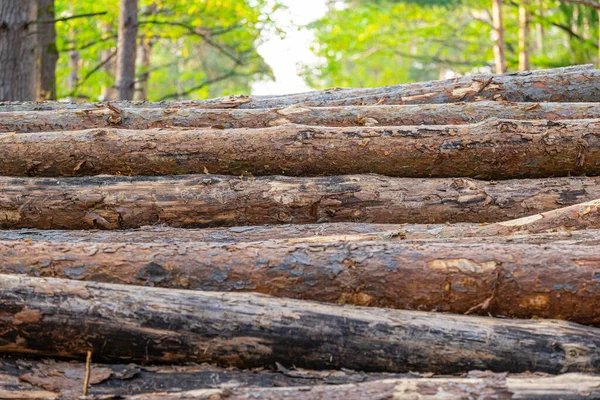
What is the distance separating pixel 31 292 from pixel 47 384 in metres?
0.38

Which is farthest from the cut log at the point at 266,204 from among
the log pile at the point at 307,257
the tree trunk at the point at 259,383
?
the tree trunk at the point at 259,383

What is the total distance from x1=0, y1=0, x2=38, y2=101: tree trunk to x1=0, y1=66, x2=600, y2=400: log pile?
315 centimetres

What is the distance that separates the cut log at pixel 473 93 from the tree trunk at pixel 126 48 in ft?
16.4

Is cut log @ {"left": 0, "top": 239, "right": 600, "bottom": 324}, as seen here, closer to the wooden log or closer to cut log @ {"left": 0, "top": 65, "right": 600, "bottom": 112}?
the wooden log

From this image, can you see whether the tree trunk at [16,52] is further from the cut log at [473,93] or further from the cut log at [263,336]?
the cut log at [263,336]

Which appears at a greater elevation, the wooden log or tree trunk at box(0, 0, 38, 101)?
tree trunk at box(0, 0, 38, 101)

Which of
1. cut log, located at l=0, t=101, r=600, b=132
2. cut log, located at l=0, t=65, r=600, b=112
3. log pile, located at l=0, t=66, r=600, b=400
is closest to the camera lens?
log pile, located at l=0, t=66, r=600, b=400

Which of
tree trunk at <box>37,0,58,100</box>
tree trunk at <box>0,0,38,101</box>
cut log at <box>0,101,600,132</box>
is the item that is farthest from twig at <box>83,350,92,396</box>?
tree trunk at <box>37,0,58,100</box>

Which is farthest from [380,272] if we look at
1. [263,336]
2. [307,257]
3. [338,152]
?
[338,152]

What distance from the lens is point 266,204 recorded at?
3.58 meters

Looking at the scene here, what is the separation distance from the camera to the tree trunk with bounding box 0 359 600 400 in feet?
7.26

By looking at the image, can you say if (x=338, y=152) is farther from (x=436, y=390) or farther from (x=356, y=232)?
(x=436, y=390)

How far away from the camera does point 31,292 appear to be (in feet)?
8.31

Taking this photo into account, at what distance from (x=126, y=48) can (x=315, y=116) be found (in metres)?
6.34
